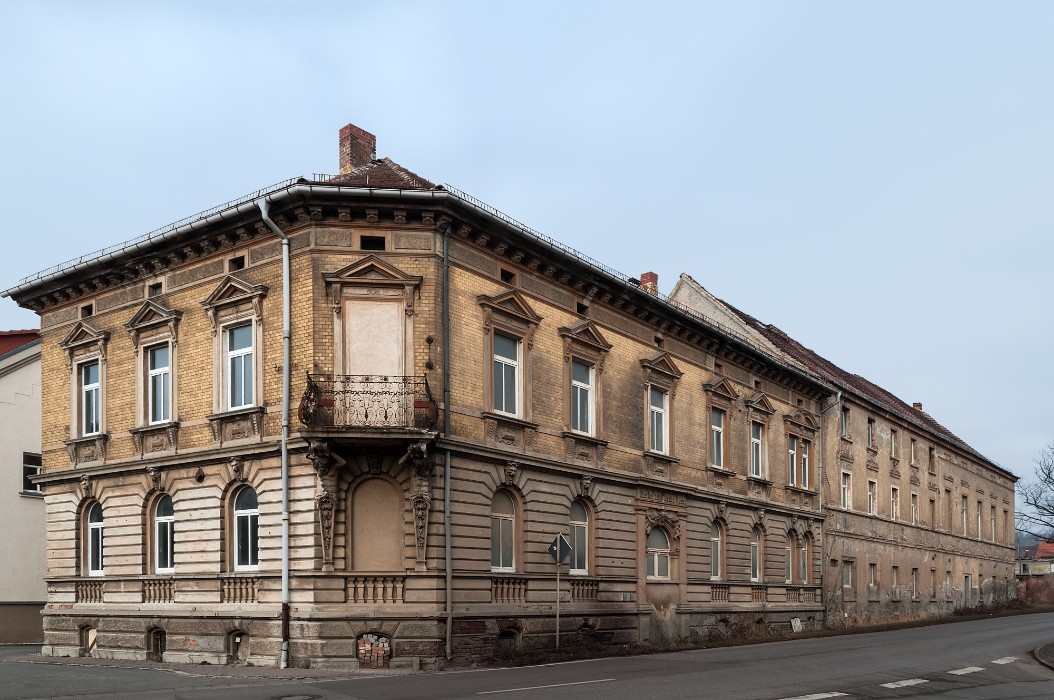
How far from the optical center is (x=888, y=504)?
46719 mm

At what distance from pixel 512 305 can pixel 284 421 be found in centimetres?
596

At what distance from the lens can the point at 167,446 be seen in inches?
952

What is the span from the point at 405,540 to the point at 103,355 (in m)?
10.3

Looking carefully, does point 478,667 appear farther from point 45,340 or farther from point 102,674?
point 45,340

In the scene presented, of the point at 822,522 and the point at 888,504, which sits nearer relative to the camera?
the point at 822,522

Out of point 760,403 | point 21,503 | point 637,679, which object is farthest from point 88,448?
point 760,403

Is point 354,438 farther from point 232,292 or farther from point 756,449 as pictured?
point 756,449

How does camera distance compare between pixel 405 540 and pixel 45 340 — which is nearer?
pixel 405 540

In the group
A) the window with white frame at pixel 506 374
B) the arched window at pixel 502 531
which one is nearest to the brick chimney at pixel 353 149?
the window with white frame at pixel 506 374

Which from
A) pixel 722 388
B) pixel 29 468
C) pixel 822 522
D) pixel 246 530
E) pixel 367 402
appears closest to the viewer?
pixel 367 402

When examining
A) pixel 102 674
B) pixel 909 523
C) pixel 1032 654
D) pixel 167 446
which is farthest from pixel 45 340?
pixel 909 523

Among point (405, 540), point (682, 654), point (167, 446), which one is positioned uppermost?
point (167, 446)

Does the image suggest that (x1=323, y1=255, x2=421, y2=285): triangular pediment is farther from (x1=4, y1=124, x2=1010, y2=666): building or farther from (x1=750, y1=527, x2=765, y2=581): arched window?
(x1=750, y1=527, x2=765, y2=581): arched window

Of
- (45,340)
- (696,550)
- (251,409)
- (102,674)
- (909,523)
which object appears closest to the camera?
(102,674)
